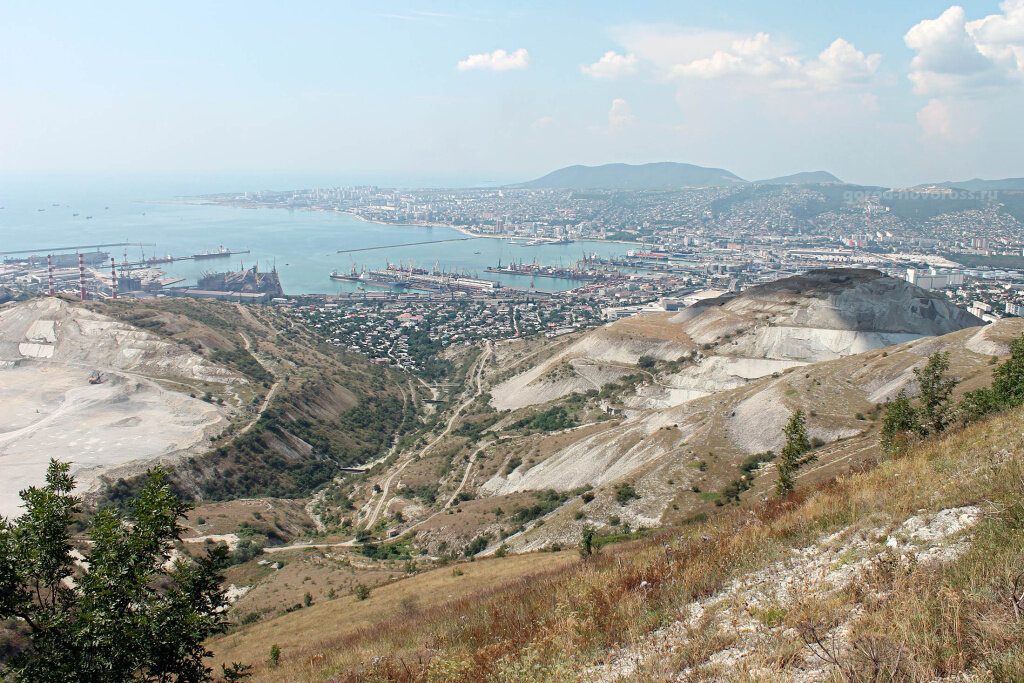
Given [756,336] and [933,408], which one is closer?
[933,408]

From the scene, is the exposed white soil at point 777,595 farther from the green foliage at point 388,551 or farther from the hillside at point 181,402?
the hillside at point 181,402

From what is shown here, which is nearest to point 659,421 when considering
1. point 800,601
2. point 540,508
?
point 540,508

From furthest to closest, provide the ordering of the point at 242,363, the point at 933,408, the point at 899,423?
the point at 242,363 → the point at 933,408 → the point at 899,423

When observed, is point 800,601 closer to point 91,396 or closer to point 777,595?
point 777,595

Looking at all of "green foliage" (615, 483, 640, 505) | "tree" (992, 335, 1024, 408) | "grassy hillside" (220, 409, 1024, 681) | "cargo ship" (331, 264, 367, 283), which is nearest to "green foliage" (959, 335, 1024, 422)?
"tree" (992, 335, 1024, 408)

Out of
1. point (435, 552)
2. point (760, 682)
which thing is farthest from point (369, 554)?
point (760, 682)

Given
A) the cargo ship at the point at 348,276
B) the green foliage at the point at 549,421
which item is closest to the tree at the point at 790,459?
the green foliage at the point at 549,421

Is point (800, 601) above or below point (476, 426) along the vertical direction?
above
